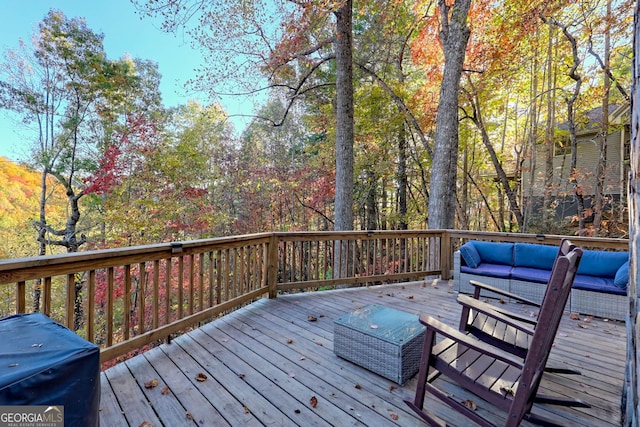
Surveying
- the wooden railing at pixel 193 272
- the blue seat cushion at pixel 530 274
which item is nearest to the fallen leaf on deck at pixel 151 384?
the wooden railing at pixel 193 272

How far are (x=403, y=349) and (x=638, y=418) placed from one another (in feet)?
3.78

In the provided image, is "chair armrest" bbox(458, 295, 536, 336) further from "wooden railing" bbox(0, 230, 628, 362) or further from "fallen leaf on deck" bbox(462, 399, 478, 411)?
"wooden railing" bbox(0, 230, 628, 362)

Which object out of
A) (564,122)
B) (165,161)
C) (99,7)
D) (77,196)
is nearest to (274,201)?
(165,161)

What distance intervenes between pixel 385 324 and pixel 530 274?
271cm

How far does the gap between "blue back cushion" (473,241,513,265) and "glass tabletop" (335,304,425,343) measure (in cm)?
266

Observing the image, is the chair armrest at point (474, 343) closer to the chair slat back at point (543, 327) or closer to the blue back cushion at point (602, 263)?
the chair slat back at point (543, 327)

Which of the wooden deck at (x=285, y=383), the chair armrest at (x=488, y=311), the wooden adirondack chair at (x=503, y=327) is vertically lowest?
the wooden deck at (x=285, y=383)

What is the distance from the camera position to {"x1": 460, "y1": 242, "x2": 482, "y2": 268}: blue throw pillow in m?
4.24

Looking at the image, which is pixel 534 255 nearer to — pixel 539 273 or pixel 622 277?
pixel 539 273

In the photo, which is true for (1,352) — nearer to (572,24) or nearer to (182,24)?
(182,24)

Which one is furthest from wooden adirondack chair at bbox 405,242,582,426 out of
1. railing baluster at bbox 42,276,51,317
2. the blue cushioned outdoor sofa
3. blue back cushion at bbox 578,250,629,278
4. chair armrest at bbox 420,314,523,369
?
blue back cushion at bbox 578,250,629,278

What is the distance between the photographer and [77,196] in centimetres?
872

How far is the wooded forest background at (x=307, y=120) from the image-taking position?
6832 millimetres

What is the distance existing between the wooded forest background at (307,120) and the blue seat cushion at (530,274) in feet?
7.14
